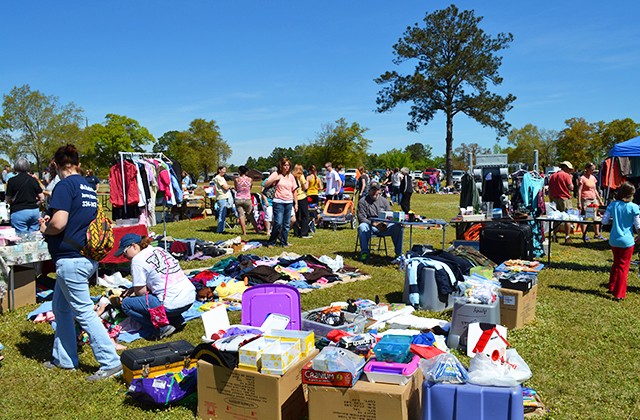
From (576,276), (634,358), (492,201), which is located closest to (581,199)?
(492,201)

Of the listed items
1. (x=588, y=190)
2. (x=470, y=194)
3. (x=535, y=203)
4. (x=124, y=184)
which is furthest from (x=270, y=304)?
(x=588, y=190)

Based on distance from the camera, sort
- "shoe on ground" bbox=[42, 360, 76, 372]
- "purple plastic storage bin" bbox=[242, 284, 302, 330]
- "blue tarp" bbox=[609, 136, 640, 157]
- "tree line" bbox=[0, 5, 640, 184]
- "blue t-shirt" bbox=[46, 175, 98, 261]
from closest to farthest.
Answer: "blue t-shirt" bbox=[46, 175, 98, 261] → "shoe on ground" bbox=[42, 360, 76, 372] → "purple plastic storage bin" bbox=[242, 284, 302, 330] → "blue tarp" bbox=[609, 136, 640, 157] → "tree line" bbox=[0, 5, 640, 184]

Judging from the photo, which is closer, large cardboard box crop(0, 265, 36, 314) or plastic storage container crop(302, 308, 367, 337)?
plastic storage container crop(302, 308, 367, 337)

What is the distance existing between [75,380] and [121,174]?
5542 mm

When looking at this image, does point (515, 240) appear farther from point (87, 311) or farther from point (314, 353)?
point (87, 311)

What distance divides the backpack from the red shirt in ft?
32.0

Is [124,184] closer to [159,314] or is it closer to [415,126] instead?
[159,314]

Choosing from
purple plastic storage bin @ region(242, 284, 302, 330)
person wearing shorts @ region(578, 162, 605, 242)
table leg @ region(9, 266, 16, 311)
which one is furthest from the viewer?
person wearing shorts @ region(578, 162, 605, 242)

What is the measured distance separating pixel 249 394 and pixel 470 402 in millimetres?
1396

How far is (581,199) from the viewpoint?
39.1 feet

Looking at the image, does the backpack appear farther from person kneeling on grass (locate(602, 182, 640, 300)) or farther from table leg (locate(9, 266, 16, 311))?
person kneeling on grass (locate(602, 182, 640, 300))

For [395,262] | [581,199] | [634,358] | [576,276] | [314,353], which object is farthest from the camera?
[581,199]

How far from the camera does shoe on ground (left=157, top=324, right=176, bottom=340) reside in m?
5.39

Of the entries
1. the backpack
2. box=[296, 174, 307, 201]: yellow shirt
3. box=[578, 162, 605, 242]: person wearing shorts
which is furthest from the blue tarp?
the backpack
